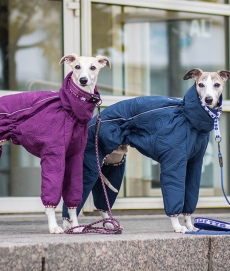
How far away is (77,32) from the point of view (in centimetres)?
682

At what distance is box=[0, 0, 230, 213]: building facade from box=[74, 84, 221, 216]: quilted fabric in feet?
5.15

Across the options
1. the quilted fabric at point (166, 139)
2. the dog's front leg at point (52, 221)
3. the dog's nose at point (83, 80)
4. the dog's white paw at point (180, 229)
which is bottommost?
the dog's white paw at point (180, 229)

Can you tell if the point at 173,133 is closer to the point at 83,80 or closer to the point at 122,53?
the point at 83,80

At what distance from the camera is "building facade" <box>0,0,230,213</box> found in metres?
6.68

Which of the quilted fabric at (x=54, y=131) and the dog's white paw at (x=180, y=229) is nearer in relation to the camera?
the quilted fabric at (x=54, y=131)

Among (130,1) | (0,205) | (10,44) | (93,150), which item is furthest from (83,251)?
(130,1)

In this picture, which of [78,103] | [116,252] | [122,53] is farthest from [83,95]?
[122,53]

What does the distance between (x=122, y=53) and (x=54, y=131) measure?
9.23 ft

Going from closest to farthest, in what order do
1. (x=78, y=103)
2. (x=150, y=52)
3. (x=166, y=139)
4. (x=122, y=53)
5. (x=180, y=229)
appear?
(x=78, y=103)
(x=180, y=229)
(x=166, y=139)
(x=122, y=53)
(x=150, y=52)

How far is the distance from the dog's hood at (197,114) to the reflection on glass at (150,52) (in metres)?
2.28

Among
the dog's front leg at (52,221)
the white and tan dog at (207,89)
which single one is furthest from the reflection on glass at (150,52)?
the dog's front leg at (52,221)

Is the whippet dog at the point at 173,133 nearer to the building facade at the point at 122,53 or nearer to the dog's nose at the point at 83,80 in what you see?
the dog's nose at the point at 83,80

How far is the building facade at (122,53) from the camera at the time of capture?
21.9 ft

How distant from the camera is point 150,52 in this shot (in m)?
7.30
